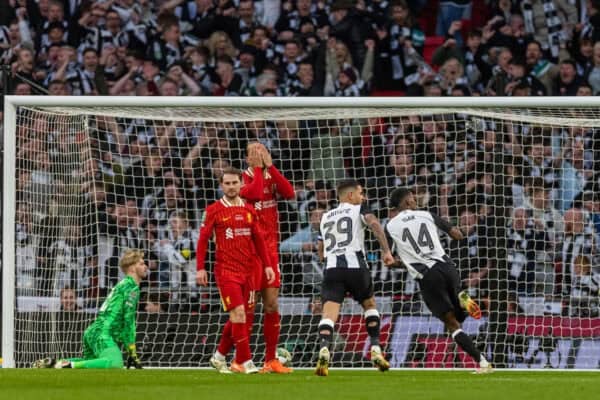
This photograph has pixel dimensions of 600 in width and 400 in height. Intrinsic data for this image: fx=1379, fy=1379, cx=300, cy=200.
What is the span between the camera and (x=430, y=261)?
41.3 ft

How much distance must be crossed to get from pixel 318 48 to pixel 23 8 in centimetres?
430

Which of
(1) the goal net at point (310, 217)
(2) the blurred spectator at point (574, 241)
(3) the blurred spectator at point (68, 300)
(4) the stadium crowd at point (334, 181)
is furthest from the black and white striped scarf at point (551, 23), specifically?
(3) the blurred spectator at point (68, 300)

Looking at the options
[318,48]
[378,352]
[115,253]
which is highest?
[318,48]

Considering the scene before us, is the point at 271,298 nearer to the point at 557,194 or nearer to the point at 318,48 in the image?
the point at 557,194

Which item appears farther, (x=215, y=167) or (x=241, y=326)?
(x=215, y=167)

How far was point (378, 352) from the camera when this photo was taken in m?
12.1

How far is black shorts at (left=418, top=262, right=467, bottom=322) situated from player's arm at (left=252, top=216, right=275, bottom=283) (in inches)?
57.4

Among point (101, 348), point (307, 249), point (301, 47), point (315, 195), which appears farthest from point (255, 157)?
point (301, 47)

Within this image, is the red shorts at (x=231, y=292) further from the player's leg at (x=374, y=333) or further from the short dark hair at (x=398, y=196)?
the short dark hair at (x=398, y=196)

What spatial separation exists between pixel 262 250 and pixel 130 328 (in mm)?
2144

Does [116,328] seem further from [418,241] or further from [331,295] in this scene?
[418,241]

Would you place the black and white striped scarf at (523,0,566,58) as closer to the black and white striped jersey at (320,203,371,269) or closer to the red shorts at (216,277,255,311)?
the black and white striped jersey at (320,203,371,269)

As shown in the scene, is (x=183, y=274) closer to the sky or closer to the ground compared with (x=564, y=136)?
closer to the ground

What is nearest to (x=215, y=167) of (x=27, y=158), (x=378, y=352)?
(x=27, y=158)
